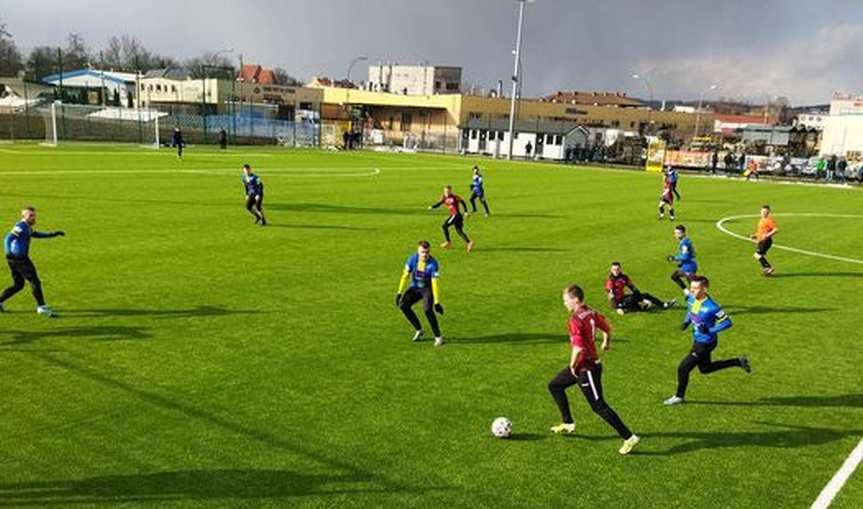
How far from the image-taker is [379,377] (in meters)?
10.8

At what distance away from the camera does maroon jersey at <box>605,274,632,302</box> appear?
15.1 meters

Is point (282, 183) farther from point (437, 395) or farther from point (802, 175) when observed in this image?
point (802, 175)

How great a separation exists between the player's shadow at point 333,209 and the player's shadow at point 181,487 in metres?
21.0

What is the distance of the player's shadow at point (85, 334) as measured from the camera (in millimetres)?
11820

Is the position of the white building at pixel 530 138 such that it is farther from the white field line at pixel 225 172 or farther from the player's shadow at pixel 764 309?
the player's shadow at pixel 764 309

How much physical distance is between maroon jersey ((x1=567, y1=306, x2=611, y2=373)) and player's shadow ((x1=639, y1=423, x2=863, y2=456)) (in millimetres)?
1656

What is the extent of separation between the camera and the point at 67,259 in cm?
1778

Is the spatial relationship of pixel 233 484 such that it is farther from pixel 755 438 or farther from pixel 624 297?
pixel 624 297

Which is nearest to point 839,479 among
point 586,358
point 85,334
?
point 586,358

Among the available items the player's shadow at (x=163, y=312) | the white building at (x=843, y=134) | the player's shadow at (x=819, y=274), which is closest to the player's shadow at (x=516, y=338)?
the player's shadow at (x=163, y=312)

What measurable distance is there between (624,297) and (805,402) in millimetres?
5218

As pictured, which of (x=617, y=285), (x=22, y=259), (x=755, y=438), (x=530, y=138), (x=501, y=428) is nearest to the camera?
(x=501, y=428)

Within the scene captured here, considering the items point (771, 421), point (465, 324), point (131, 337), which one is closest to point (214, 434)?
point (131, 337)

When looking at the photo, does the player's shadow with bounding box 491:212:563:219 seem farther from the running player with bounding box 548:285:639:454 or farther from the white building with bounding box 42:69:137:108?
the white building with bounding box 42:69:137:108
